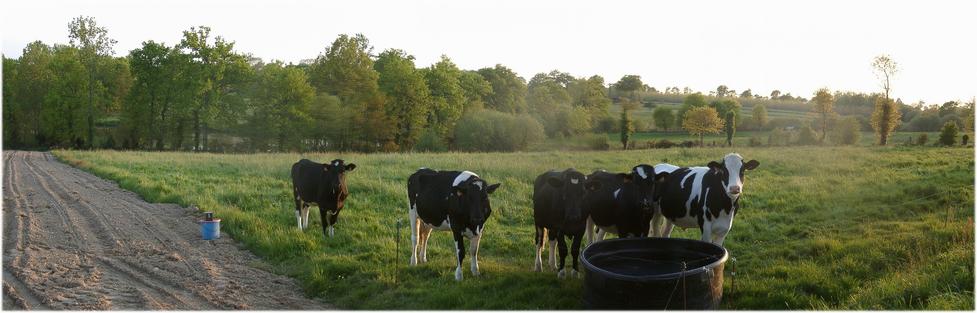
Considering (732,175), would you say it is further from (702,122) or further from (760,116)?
(760,116)

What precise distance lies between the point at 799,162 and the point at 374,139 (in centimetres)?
2727

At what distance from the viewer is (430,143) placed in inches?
1617

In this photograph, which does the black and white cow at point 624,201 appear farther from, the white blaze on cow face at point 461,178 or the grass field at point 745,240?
the white blaze on cow face at point 461,178

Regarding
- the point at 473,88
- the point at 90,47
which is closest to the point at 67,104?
the point at 90,47

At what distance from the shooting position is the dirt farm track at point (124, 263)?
787cm

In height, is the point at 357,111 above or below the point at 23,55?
below

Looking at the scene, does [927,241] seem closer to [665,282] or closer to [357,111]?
[665,282]

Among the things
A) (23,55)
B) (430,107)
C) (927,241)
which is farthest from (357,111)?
(927,241)

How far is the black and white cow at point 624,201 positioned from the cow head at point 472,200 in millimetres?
1594

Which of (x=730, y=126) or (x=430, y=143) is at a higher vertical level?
(x=730, y=126)

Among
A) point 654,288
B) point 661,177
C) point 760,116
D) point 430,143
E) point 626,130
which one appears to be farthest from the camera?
point 430,143

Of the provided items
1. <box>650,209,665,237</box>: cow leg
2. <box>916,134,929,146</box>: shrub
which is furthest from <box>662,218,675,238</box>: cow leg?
<box>916,134,929,146</box>: shrub

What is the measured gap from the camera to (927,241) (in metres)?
9.59

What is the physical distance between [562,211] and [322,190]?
17.3 ft
